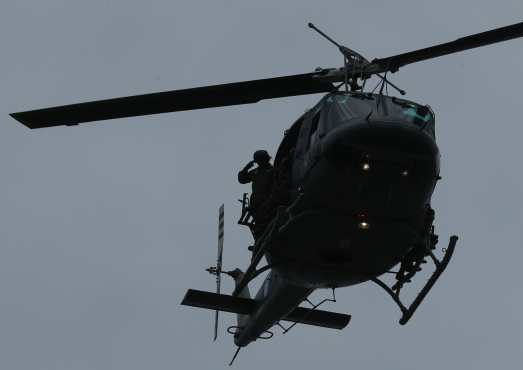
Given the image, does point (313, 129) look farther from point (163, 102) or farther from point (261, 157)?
point (163, 102)

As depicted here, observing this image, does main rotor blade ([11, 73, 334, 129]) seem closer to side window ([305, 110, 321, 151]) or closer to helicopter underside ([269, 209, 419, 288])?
side window ([305, 110, 321, 151])

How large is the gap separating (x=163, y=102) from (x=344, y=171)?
3.50 metres

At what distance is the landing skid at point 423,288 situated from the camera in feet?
51.7

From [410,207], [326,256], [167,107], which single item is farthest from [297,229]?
[167,107]

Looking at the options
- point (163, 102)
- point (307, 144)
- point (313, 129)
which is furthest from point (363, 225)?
point (163, 102)

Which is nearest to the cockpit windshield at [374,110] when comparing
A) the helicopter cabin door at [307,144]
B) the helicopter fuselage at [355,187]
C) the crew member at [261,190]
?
the helicopter fuselage at [355,187]

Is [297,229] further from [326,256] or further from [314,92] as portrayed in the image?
[314,92]

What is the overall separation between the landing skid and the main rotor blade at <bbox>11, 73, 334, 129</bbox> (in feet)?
11.1

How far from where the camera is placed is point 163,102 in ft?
52.9

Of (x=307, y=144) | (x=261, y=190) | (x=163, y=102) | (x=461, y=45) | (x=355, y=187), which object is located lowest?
(x=355, y=187)

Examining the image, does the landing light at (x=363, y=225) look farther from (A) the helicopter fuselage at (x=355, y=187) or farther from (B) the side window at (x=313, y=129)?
(B) the side window at (x=313, y=129)

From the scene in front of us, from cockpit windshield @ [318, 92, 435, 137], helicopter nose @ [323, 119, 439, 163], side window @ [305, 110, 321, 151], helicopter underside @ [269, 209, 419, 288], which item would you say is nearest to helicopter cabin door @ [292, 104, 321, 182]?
side window @ [305, 110, 321, 151]

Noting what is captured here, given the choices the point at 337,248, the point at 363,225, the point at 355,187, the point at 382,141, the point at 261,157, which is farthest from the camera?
the point at 261,157

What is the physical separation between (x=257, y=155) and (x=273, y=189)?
917 millimetres
